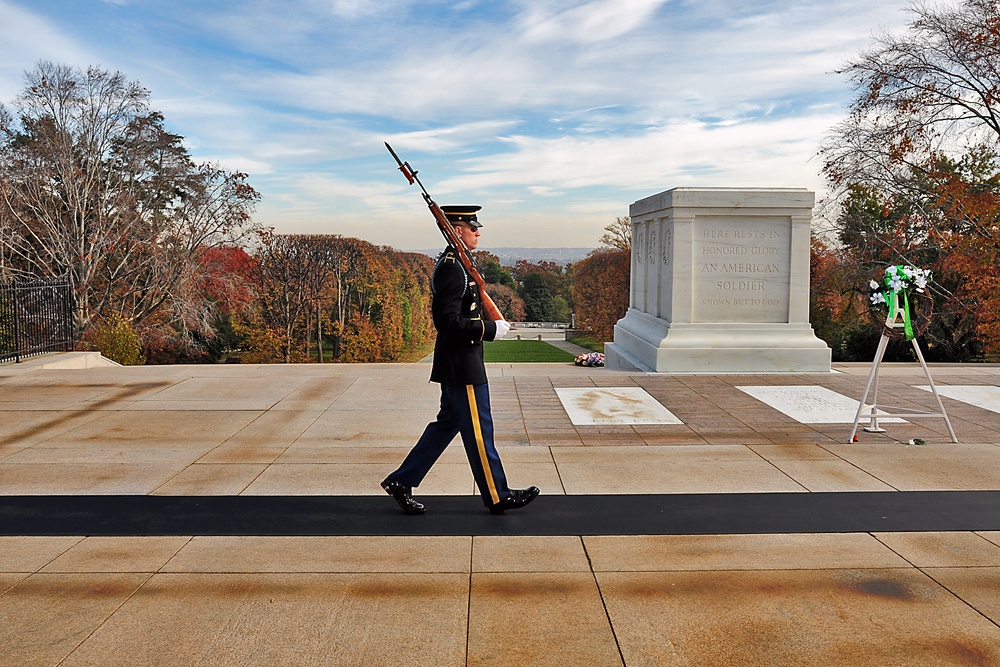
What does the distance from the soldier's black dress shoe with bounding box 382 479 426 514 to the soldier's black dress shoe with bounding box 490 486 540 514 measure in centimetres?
42

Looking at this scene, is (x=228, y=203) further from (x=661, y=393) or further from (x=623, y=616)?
(x=623, y=616)

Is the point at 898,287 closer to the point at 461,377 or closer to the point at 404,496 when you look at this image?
the point at 461,377

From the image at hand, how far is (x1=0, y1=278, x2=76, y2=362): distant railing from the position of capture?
12602mm

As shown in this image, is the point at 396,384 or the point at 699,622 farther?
the point at 396,384

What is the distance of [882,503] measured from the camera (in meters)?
5.09

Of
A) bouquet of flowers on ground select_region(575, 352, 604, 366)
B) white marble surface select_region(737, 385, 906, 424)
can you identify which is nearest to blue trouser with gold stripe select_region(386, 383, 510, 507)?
white marble surface select_region(737, 385, 906, 424)

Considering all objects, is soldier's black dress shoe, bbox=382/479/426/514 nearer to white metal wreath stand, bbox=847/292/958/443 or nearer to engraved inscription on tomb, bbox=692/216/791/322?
white metal wreath stand, bbox=847/292/958/443

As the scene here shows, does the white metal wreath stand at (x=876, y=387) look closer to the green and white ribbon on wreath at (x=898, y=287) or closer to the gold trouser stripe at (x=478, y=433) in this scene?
the green and white ribbon on wreath at (x=898, y=287)

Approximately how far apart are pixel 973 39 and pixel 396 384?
16.2m

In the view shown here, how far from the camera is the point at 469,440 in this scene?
15.4 ft

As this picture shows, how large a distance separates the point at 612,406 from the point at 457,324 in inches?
157

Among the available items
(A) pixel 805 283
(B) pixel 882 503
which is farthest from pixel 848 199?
(B) pixel 882 503

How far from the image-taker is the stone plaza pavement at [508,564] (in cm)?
329

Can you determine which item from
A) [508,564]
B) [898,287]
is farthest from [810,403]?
[508,564]
